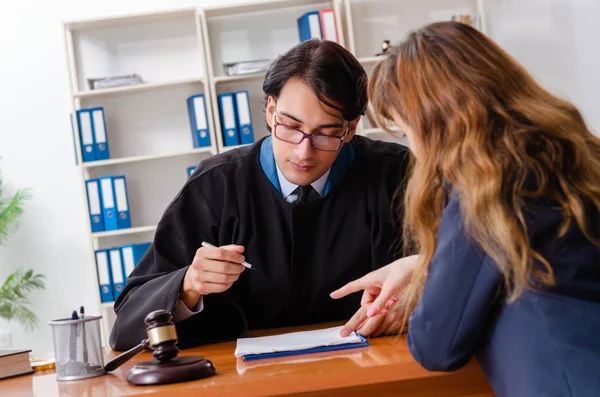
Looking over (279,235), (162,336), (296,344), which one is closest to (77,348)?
(162,336)

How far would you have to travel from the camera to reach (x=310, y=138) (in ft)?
6.39

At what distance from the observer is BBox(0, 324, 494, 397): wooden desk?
135 centimetres

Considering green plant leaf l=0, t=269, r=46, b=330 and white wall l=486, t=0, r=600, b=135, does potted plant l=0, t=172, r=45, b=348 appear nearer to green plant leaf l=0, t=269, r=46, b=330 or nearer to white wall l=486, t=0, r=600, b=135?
green plant leaf l=0, t=269, r=46, b=330

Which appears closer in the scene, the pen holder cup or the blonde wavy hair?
the blonde wavy hair

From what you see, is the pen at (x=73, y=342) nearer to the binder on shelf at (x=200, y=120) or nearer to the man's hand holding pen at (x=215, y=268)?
the man's hand holding pen at (x=215, y=268)

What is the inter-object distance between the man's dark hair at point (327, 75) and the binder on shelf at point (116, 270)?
8.99 feet

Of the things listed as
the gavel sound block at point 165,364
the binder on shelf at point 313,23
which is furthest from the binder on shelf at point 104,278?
the gavel sound block at point 165,364

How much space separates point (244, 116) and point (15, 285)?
1.69m

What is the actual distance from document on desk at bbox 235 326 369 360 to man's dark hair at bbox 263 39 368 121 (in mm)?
550

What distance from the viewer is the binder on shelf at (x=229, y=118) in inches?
180

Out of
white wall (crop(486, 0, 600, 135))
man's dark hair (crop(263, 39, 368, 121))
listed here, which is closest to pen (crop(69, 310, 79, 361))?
man's dark hair (crop(263, 39, 368, 121))

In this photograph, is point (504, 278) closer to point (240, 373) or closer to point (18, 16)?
point (240, 373)

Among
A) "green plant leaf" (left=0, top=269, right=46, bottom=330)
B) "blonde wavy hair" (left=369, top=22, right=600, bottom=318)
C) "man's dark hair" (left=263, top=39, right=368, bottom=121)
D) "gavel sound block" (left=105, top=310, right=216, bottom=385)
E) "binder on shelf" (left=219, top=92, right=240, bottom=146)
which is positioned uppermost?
"binder on shelf" (left=219, top=92, right=240, bottom=146)

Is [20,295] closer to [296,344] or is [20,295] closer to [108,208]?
[108,208]
